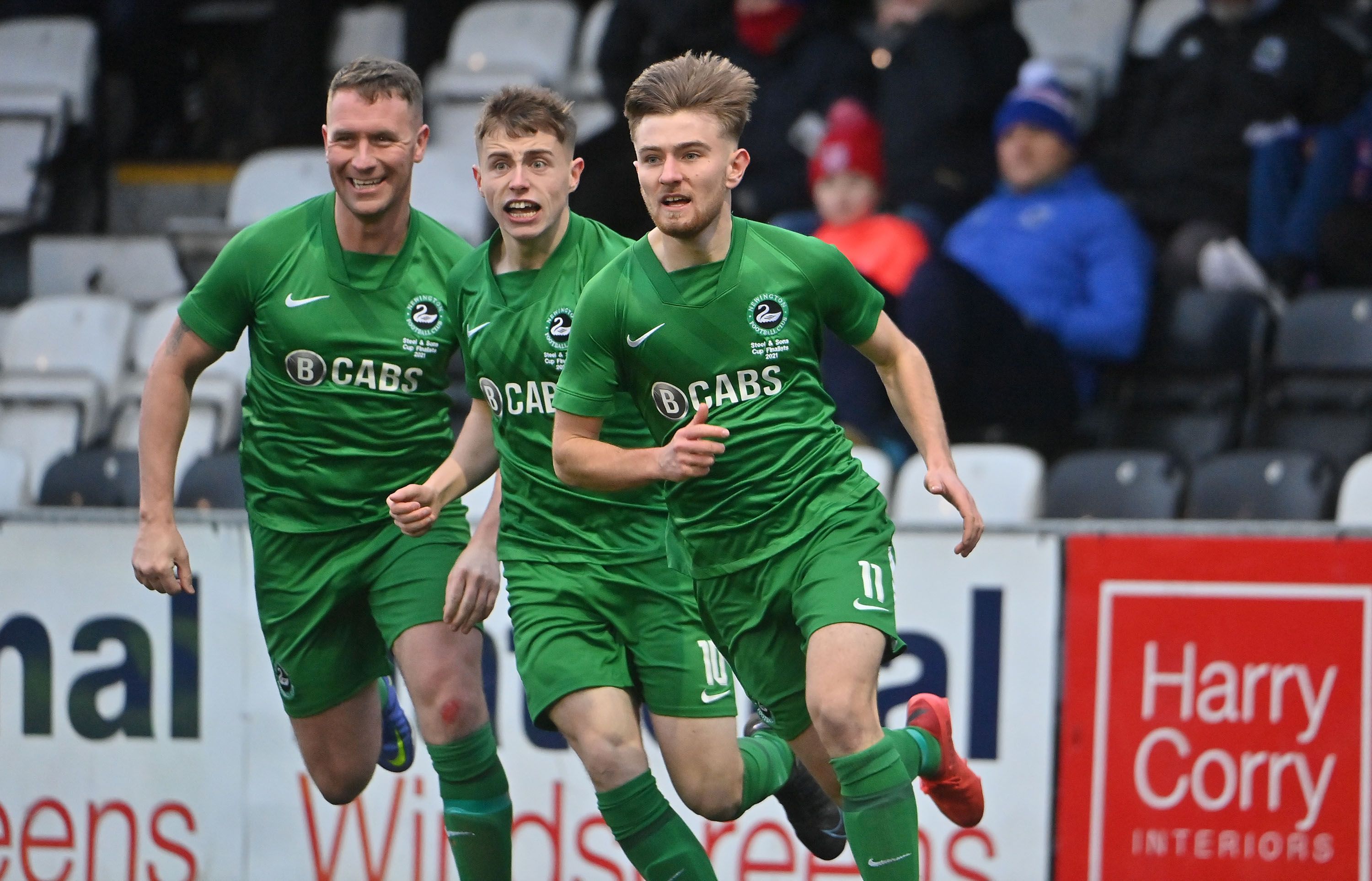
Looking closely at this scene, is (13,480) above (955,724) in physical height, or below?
above

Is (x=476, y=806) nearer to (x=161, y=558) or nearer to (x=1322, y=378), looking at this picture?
(x=161, y=558)

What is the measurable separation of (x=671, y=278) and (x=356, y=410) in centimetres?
114

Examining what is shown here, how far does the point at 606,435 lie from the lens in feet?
16.8

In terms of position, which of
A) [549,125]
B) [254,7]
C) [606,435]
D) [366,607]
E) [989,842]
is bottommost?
[989,842]

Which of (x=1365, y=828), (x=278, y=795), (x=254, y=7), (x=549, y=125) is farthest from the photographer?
(x=254, y=7)

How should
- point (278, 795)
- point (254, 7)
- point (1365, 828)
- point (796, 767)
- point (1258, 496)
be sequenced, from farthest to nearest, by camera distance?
point (254, 7), point (1258, 496), point (278, 795), point (1365, 828), point (796, 767)

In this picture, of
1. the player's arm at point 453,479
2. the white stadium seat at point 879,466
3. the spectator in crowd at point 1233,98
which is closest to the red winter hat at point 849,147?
the spectator in crowd at point 1233,98

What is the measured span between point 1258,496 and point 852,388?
5.57 ft

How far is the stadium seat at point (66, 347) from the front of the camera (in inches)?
356

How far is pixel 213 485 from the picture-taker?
25.8 feet

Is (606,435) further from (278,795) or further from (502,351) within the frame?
(278,795)

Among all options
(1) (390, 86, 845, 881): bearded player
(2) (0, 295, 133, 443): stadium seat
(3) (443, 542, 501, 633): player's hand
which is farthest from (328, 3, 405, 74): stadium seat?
(3) (443, 542, 501, 633): player's hand

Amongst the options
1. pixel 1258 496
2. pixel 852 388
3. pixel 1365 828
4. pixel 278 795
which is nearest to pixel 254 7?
pixel 852 388

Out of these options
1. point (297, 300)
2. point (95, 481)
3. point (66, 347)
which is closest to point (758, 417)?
point (297, 300)
